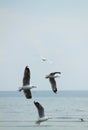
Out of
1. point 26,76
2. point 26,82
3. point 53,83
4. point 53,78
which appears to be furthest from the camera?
point 53,78

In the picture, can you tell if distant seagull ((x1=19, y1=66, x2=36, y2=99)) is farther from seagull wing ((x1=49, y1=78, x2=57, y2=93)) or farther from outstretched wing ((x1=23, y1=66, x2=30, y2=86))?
seagull wing ((x1=49, y1=78, x2=57, y2=93))

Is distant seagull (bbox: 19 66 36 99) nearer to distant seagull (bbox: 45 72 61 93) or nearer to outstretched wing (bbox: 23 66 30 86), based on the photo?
outstretched wing (bbox: 23 66 30 86)

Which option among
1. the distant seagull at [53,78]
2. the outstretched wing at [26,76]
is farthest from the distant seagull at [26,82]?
the distant seagull at [53,78]

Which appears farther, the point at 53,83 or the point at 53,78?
the point at 53,78

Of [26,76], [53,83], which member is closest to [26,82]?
[26,76]

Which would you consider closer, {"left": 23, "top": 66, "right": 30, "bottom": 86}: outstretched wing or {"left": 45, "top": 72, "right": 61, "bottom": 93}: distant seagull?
{"left": 23, "top": 66, "right": 30, "bottom": 86}: outstretched wing

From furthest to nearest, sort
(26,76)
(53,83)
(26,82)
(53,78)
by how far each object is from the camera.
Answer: (53,78) < (53,83) < (26,82) < (26,76)

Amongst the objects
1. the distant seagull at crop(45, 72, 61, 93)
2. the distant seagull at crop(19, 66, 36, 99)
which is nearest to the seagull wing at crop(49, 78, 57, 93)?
the distant seagull at crop(45, 72, 61, 93)

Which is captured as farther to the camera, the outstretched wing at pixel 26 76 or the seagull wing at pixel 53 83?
the seagull wing at pixel 53 83

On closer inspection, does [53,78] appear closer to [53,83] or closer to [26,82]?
[53,83]

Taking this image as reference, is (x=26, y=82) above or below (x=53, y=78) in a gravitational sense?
below

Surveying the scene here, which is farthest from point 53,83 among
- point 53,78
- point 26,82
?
point 26,82

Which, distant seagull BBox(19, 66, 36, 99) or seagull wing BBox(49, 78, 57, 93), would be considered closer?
distant seagull BBox(19, 66, 36, 99)

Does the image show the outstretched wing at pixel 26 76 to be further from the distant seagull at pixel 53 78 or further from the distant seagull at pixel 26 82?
the distant seagull at pixel 53 78
